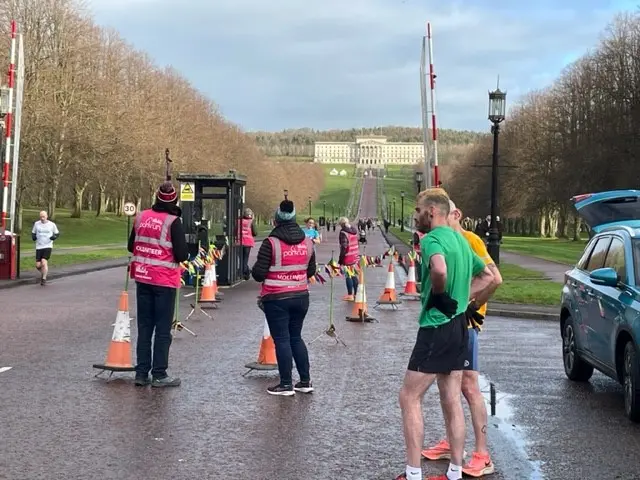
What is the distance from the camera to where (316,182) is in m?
186

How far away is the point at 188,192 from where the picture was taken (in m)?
22.7

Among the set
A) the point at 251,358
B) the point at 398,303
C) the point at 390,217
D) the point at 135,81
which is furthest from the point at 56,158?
the point at 390,217

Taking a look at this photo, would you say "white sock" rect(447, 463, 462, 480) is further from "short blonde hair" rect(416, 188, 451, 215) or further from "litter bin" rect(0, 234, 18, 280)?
"litter bin" rect(0, 234, 18, 280)

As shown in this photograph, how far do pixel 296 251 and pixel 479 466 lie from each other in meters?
3.37

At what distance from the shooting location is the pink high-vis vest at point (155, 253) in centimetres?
879

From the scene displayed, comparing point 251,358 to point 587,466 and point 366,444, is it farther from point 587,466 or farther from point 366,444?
point 587,466

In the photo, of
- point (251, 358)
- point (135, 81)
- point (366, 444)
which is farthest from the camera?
point (135, 81)

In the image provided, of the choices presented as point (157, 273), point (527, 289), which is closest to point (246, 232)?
point (527, 289)

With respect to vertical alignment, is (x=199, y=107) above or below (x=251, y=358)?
above

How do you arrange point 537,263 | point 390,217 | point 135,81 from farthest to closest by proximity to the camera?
point 390,217 < point 135,81 < point 537,263

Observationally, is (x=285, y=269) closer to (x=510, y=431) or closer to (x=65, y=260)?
(x=510, y=431)

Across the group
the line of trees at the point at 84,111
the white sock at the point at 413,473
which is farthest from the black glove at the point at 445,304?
the line of trees at the point at 84,111

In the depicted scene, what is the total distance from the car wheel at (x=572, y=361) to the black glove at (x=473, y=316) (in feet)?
12.3

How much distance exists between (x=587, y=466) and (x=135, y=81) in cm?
6127
